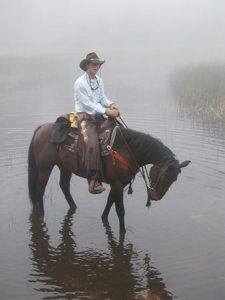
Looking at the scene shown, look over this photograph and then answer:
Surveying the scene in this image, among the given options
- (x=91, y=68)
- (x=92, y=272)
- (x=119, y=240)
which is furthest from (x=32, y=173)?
(x=92, y=272)

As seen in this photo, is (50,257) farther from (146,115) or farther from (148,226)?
(146,115)

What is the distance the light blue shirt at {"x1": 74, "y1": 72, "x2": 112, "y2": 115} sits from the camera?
7746 millimetres

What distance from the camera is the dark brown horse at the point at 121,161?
7.25 m

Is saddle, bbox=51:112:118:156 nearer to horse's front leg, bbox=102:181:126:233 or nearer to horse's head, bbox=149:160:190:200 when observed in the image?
horse's front leg, bbox=102:181:126:233

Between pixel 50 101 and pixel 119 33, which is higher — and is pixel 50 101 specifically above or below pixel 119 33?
below

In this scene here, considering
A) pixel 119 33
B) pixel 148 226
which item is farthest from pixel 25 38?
pixel 148 226

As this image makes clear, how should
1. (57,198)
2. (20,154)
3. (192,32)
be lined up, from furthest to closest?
(192,32) → (20,154) → (57,198)

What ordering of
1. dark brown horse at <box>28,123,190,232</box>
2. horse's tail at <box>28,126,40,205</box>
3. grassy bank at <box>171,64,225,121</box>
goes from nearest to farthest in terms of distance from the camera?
dark brown horse at <box>28,123,190,232</box>
horse's tail at <box>28,126,40,205</box>
grassy bank at <box>171,64,225,121</box>

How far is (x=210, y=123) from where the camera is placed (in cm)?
1683

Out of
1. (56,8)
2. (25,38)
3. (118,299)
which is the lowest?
(118,299)

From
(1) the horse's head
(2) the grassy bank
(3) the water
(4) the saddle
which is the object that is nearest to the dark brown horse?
(1) the horse's head

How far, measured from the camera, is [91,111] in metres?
7.93

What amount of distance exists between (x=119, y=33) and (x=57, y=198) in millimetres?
69361

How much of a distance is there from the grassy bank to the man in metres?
10.1
